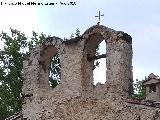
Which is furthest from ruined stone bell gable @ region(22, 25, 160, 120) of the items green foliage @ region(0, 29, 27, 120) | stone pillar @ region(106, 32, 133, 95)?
green foliage @ region(0, 29, 27, 120)

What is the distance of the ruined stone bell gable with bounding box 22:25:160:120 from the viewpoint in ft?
26.4

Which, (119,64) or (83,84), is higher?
(119,64)

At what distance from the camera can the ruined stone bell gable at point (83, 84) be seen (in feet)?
26.4

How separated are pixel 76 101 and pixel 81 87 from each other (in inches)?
12.6

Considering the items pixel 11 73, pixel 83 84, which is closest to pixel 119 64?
pixel 83 84

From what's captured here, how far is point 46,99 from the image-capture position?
30.1ft

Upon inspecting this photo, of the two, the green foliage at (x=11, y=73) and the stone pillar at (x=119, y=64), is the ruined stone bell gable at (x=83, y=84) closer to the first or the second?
the stone pillar at (x=119, y=64)

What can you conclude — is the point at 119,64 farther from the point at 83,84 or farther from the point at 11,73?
→ the point at 11,73

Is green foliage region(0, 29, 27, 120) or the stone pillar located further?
green foliage region(0, 29, 27, 120)

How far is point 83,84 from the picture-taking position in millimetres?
8727

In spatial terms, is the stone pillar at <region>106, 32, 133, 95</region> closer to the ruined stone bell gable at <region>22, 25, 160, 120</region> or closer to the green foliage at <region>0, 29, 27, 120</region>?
the ruined stone bell gable at <region>22, 25, 160, 120</region>

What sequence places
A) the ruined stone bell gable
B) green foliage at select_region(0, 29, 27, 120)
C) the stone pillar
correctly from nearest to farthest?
1. the ruined stone bell gable
2. the stone pillar
3. green foliage at select_region(0, 29, 27, 120)

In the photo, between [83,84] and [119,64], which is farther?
[83,84]

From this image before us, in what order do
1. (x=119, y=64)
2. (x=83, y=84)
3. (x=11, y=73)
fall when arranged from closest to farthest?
(x=119, y=64) < (x=83, y=84) < (x=11, y=73)
